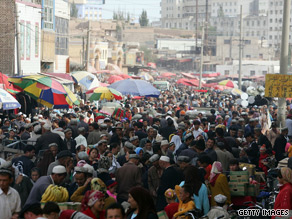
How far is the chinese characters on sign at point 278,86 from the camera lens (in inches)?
726

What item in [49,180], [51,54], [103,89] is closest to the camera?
[49,180]

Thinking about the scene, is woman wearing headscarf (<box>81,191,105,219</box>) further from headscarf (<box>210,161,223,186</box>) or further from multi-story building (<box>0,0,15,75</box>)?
multi-story building (<box>0,0,15,75</box>)

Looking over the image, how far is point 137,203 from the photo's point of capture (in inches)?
258

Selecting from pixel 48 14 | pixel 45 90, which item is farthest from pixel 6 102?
pixel 48 14

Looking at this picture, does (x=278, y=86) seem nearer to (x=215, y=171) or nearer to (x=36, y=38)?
(x=215, y=171)

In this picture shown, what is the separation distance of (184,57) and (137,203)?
122 m

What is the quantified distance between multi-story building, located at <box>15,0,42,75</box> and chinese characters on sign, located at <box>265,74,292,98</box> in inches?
537

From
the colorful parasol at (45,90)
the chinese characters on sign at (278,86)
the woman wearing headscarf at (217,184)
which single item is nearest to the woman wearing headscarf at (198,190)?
the woman wearing headscarf at (217,184)

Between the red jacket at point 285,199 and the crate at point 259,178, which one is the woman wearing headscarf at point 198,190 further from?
the crate at point 259,178

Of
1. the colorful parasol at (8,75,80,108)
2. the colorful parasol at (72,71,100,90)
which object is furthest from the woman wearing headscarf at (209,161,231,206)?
the colorful parasol at (72,71,100,90)

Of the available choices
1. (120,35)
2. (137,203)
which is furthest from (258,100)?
(120,35)

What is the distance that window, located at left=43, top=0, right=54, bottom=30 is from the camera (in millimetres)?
35000

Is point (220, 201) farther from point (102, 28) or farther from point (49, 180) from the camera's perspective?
point (102, 28)

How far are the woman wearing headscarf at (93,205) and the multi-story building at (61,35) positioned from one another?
3101cm
